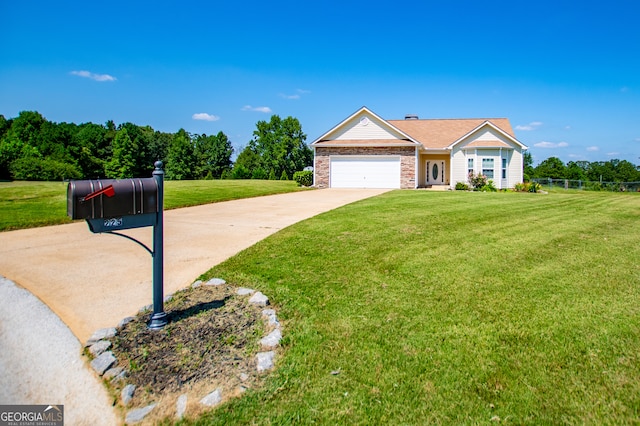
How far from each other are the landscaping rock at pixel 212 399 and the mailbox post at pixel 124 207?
1267 millimetres

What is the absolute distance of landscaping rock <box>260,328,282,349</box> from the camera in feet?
12.1

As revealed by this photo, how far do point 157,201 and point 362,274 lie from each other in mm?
2971

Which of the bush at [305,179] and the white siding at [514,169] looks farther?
the bush at [305,179]

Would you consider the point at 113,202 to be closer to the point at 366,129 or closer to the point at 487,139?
the point at 366,129

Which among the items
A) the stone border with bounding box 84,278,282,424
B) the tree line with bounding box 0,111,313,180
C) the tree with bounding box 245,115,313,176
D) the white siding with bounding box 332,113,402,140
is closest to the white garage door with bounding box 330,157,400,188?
the white siding with bounding box 332,113,402,140

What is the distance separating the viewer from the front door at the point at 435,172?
87.2 ft

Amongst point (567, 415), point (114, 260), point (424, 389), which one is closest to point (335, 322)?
point (424, 389)

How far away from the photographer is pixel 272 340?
3760 mm

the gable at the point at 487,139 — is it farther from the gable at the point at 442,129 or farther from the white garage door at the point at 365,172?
the white garage door at the point at 365,172

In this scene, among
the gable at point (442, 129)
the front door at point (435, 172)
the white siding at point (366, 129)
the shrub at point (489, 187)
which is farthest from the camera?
the front door at point (435, 172)

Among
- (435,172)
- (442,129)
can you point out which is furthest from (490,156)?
(442,129)

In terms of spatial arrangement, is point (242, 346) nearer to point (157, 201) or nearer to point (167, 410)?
point (167, 410)

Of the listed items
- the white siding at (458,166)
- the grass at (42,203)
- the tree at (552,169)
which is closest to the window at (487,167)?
the white siding at (458,166)

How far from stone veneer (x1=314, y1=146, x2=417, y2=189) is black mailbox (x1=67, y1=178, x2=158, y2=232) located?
812 inches
